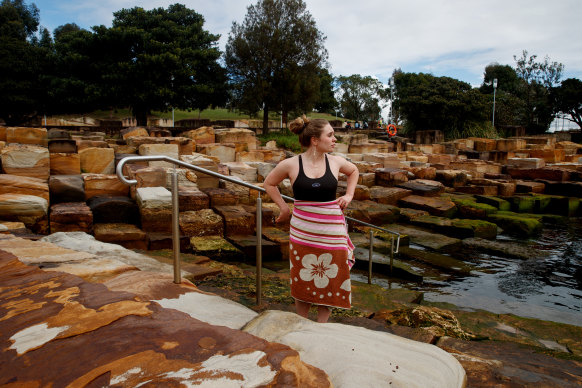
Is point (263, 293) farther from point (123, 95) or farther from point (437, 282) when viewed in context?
point (123, 95)

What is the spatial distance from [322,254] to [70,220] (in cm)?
397

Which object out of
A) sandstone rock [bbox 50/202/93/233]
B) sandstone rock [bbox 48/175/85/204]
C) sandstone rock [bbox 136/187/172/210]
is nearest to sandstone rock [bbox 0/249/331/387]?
sandstone rock [bbox 50/202/93/233]

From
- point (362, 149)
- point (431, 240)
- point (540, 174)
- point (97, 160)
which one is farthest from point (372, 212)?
point (540, 174)

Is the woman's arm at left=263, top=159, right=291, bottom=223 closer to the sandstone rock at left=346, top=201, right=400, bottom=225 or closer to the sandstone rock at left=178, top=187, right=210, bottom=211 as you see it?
the sandstone rock at left=178, top=187, right=210, bottom=211

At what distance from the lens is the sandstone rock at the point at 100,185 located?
6359 millimetres

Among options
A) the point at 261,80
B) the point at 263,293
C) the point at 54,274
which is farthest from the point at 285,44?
the point at 54,274

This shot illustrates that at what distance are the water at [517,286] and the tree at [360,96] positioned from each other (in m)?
50.4

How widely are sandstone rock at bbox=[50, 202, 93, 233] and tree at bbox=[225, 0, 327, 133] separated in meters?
16.2

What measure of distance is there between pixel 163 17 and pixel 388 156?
18.5 m

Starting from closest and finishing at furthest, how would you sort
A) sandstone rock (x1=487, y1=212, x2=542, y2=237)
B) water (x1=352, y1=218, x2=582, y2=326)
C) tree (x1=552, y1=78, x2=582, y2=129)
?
water (x1=352, y1=218, x2=582, y2=326) < sandstone rock (x1=487, y1=212, x2=542, y2=237) < tree (x1=552, y1=78, x2=582, y2=129)

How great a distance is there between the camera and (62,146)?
7.56 meters

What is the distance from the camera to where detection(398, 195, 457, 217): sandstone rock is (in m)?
9.69

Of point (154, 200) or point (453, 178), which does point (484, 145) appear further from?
point (154, 200)

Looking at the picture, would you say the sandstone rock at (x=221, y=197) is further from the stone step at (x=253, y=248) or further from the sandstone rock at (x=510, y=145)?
the sandstone rock at (x=510, y=145)
